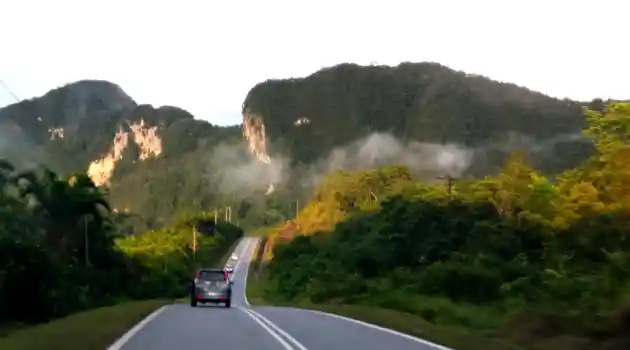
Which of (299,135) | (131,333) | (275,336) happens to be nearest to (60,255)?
(131,333)

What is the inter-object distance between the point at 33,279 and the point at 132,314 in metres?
9.78

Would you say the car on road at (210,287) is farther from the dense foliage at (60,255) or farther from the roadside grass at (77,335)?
the roadside grass at (77,335)

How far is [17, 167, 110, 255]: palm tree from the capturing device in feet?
156

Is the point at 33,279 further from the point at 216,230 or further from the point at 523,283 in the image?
the point at 216,230

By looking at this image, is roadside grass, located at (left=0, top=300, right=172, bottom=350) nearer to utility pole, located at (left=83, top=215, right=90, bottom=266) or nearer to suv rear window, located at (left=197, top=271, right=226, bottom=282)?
suv rear window, located at (left=197, top=271, right=226, bottom=282)

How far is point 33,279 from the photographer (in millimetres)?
36000

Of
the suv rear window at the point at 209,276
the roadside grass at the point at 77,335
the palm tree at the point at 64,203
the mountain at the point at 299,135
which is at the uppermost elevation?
the mountain at the point at 299,135

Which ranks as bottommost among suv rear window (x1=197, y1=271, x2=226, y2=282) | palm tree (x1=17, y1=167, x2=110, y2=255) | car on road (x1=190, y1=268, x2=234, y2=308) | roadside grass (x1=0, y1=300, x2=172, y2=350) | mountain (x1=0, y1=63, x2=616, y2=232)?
car on road (x1=190, y1=268, x2=234, y2=308)

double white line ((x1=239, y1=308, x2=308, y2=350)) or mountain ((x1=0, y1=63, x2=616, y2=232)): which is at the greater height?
mountain ((x1=0, y1=63, x2=616, y2=232))

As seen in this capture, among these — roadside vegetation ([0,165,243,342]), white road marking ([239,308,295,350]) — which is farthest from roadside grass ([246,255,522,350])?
roadside vegetation ([0,165,243,342])

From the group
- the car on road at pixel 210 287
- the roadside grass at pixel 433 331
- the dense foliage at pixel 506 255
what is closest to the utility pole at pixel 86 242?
the car on road at pixel 210 287

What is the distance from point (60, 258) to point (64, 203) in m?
4.73

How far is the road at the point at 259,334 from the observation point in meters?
17.7

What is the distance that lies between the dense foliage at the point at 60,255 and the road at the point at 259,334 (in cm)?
877
